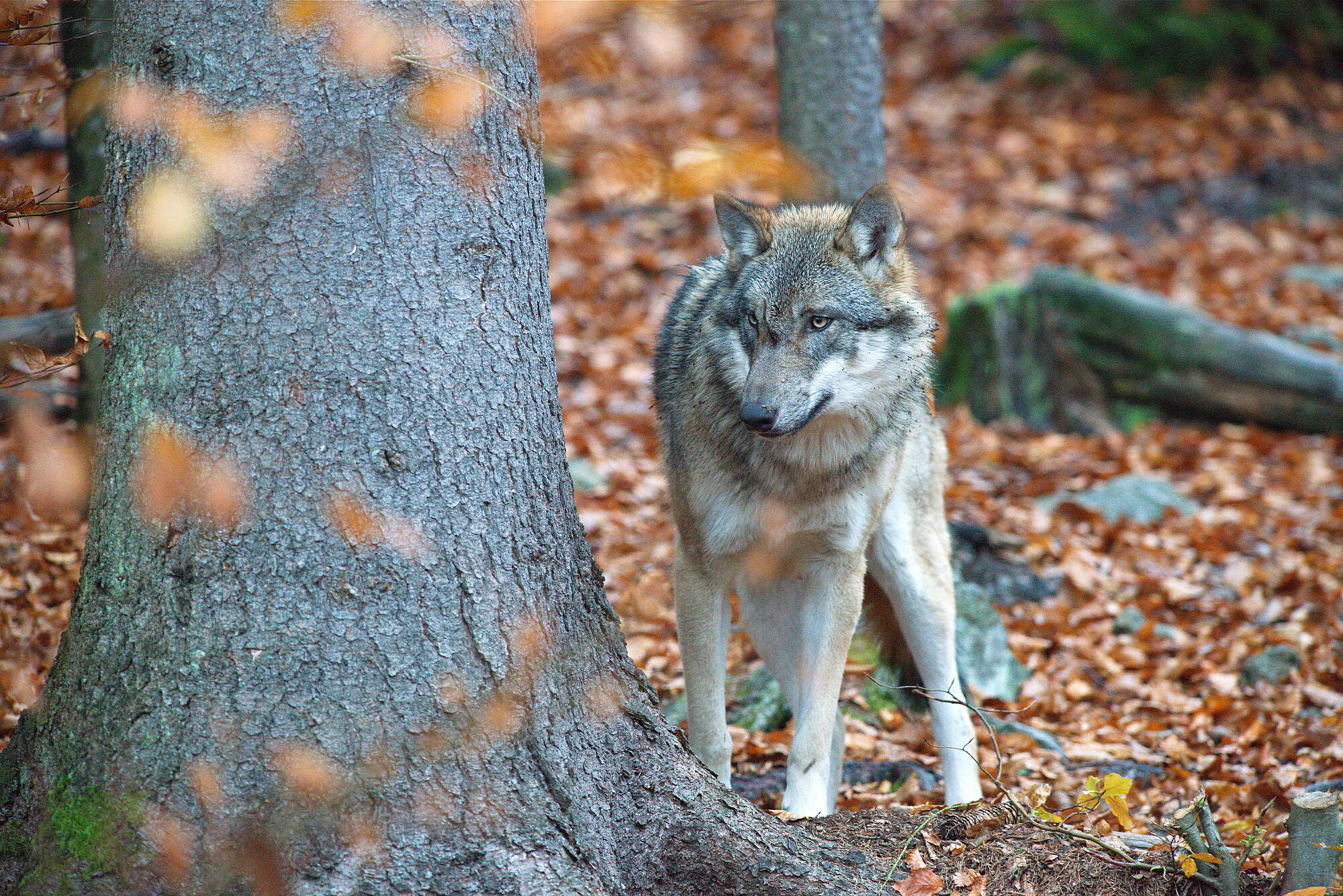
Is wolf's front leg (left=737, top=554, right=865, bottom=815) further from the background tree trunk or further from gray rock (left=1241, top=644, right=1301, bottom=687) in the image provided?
the background tree trunk

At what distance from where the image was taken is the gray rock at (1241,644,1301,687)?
5473 millimetres

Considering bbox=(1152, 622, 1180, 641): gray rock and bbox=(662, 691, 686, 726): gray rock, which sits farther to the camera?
bbox=(1152, 622, 1180, 641): gray rock

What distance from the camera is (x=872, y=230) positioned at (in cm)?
405

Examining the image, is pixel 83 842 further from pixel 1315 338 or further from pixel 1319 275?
pixel 1319 275

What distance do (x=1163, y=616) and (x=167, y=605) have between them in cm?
553

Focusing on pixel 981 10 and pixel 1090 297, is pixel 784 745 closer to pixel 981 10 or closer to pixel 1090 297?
pixel 1090 297

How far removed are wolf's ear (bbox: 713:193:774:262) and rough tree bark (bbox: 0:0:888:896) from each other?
4.76 ft

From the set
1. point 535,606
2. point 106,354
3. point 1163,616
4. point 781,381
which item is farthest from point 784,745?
point 106,354

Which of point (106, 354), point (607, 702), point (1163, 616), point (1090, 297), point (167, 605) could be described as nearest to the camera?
point (167, 605)

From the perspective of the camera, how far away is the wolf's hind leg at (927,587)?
14.8 feet

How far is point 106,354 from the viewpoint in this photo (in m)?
2.76

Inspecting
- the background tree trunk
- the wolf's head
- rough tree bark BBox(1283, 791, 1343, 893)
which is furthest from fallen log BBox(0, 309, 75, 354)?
rough tree bark BBox(1283, 791, 1343, 893)

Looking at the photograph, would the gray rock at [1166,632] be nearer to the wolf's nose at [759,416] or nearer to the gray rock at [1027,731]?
the gray rock at [1027,731]

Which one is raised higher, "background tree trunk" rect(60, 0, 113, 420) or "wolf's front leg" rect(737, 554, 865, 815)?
"background tree trunk" rect(60, 0, 113, 420)
